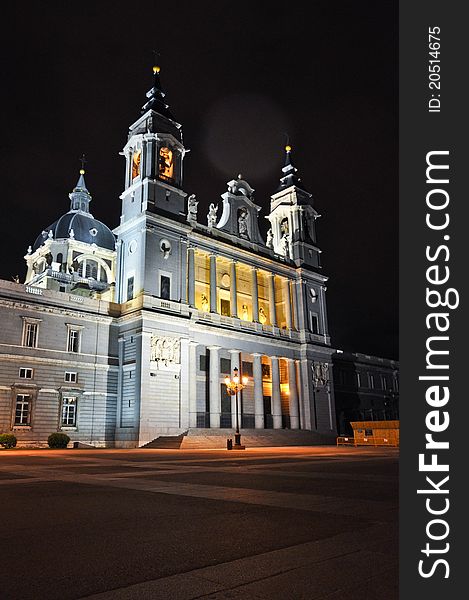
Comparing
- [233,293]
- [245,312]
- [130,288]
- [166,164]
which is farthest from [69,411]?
[166,164]

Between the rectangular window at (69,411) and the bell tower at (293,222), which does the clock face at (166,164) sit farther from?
the rectangular window at (69,411)

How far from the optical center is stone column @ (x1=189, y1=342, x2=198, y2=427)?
4359cm

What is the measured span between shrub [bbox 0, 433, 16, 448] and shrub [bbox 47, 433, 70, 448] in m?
2.62

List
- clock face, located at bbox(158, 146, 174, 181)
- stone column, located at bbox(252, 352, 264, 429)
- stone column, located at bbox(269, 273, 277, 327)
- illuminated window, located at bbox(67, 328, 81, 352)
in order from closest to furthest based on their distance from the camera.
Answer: illuminated window, located at bbox(67, 328, 81, 352) < clock face, located at bbox(158, 146, 174, 181) < stone column, located at bbox(252, 352, 264, 429) < stone column, located at bbox(269, 273, 277, 327)

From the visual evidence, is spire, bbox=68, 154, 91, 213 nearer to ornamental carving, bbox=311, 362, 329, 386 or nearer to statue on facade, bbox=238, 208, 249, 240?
statue on facade, bbox=238, 208, 249, 240

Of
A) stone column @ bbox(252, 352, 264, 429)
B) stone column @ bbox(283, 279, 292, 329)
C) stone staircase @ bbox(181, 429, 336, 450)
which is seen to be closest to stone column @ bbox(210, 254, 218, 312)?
stone column @ bbox(252, 352, 264, 429)

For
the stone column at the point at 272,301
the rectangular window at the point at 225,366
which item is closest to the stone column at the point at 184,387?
the rectangular window at the point at 225,366

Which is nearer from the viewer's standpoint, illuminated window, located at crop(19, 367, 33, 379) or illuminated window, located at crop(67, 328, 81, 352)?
illuminated window, located at crop(19, 367, 33, 379)

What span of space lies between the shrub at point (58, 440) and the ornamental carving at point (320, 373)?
29.4m

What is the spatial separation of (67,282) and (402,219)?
62488 millimetres

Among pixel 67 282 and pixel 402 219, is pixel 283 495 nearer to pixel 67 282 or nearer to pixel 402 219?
pixel 402 219

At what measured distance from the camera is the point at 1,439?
3319 cm

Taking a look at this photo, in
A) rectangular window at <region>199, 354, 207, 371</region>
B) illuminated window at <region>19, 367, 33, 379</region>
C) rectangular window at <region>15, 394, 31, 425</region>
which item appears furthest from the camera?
rectangular window at <region>199, 354, 207, 371</region>

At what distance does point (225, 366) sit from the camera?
51.0 meters
